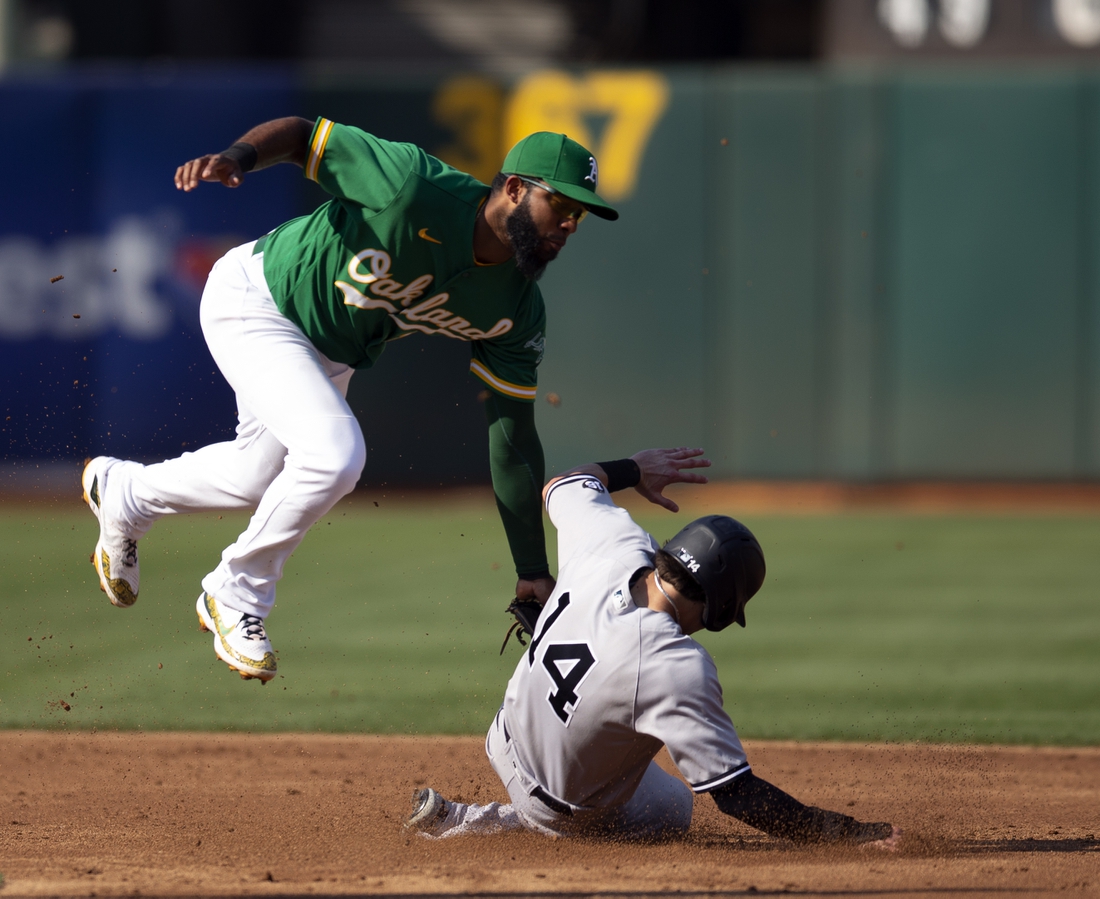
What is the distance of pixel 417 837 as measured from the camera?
4.09 metres

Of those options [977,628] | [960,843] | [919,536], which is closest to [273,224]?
[919,536]

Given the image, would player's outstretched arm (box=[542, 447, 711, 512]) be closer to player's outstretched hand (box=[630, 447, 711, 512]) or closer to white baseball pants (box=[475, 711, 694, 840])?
player's outstretched hand (box=[630, 447, 711, 512])

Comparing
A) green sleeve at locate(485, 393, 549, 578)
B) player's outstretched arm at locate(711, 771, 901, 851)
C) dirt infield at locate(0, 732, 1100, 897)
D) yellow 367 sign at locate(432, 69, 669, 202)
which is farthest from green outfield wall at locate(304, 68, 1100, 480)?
player's outstretched arm at locate(711, 771, 901, 851)

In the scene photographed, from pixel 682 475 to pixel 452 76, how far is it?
8.97 m

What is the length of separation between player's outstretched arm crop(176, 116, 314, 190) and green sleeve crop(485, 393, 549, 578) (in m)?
1.02

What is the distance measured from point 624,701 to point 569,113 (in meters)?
9.58

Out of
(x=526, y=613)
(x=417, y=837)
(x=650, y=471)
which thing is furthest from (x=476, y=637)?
(x=650, y=471)

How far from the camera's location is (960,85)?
12250 millimetres

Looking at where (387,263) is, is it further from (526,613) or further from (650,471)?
(526,613)

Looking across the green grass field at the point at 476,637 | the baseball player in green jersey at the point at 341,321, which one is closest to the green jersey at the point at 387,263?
the baseball player in green jersey at the point at 341,321

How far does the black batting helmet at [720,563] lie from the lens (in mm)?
3475

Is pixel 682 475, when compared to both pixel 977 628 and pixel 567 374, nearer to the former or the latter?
pixel 977 628

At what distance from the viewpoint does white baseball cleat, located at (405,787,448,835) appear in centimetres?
401

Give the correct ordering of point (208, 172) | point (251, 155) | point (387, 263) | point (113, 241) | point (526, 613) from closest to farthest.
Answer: point (208, 172)
point (251, 155)
point (387, 263)
point (526, 613)
point (113, 241)
